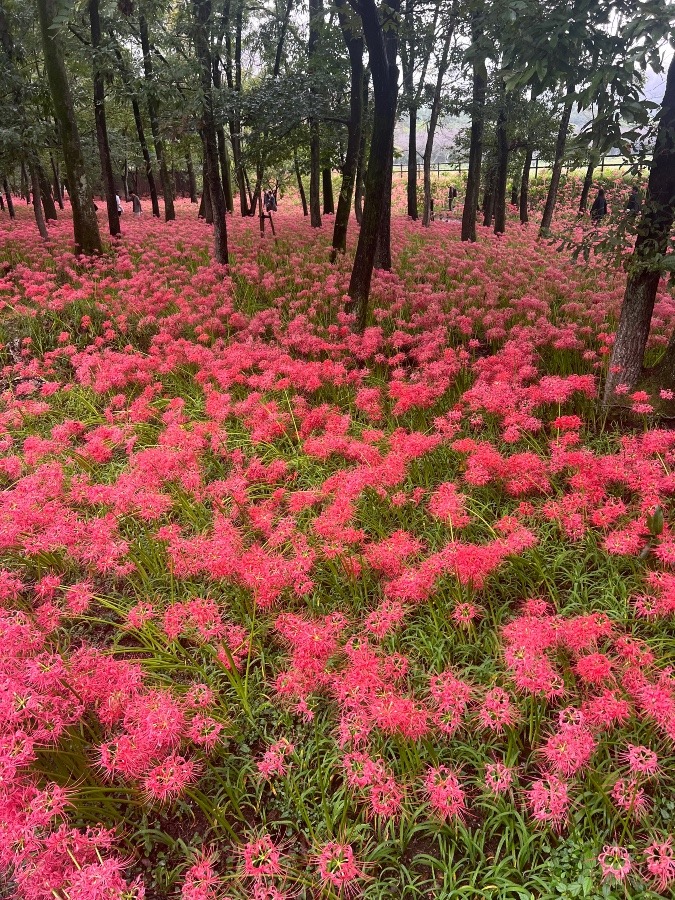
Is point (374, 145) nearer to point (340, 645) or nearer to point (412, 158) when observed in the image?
point (340, 645)

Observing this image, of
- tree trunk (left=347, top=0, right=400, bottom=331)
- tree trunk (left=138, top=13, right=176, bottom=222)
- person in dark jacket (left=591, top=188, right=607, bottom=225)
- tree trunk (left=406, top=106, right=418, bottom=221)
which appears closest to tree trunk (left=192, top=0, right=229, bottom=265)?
tree trunk (left=138, top=13, right=176, bottom=222)

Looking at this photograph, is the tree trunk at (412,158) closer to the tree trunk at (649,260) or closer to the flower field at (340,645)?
the tree trunk at (649,260)

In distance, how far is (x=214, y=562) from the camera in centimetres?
347

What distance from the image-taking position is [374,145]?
Result: 8.35m

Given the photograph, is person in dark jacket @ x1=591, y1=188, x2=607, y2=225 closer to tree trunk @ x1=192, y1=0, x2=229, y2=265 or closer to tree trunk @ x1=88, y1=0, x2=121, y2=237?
tree trunk @ x1=192, y1=0, x2=229, y2=265

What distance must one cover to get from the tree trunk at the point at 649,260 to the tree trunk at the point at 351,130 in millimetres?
8901

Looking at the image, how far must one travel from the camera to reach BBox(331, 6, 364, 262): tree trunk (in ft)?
38.8

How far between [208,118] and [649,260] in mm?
10617

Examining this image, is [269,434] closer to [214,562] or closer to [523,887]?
[214,562]

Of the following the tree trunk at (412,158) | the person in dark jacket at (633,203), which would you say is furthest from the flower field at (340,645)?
the tree trunk at (412,158)

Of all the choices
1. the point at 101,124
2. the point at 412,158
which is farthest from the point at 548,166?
the point at 101,124

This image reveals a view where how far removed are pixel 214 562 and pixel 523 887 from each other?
7.79 ft

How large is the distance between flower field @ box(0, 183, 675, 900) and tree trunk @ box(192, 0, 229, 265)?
694 centimetres

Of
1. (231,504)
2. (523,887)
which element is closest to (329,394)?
(231,504)
